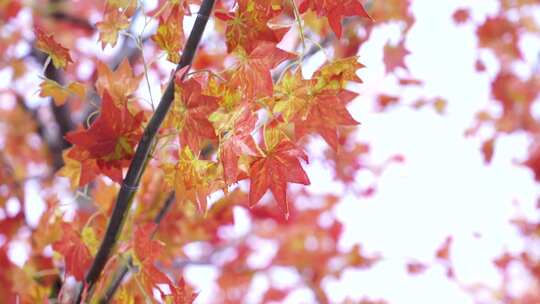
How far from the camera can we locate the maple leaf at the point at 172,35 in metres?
1.19

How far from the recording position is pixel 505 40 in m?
4.12

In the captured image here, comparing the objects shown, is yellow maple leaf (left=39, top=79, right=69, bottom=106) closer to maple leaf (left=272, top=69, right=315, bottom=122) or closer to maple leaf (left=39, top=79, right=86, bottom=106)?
maple leaf (left=39, top=79, right=86, bottom=106)

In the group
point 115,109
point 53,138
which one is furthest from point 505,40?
point 115,109

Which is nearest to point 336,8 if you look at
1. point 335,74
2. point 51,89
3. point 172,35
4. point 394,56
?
point 335,74

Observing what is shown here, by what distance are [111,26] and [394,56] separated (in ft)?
4.24

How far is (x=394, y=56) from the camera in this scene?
2.36 m

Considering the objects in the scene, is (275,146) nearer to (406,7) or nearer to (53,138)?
(406,7)

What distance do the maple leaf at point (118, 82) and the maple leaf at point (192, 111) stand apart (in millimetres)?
221

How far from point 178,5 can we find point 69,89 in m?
0.35

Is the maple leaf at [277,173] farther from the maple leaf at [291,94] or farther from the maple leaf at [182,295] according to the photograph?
the maple leaf at [182,295]

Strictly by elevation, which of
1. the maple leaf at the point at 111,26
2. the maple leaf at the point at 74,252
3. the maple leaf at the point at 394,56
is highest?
the maple leaf at the point at 394,56

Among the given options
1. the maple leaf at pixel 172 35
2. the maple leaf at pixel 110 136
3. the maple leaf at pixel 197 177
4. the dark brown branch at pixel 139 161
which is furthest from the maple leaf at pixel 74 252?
the maple leaf at pixel 172 35

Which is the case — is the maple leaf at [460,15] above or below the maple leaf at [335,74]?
above

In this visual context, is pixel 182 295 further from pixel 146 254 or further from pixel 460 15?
pixel 460 15
